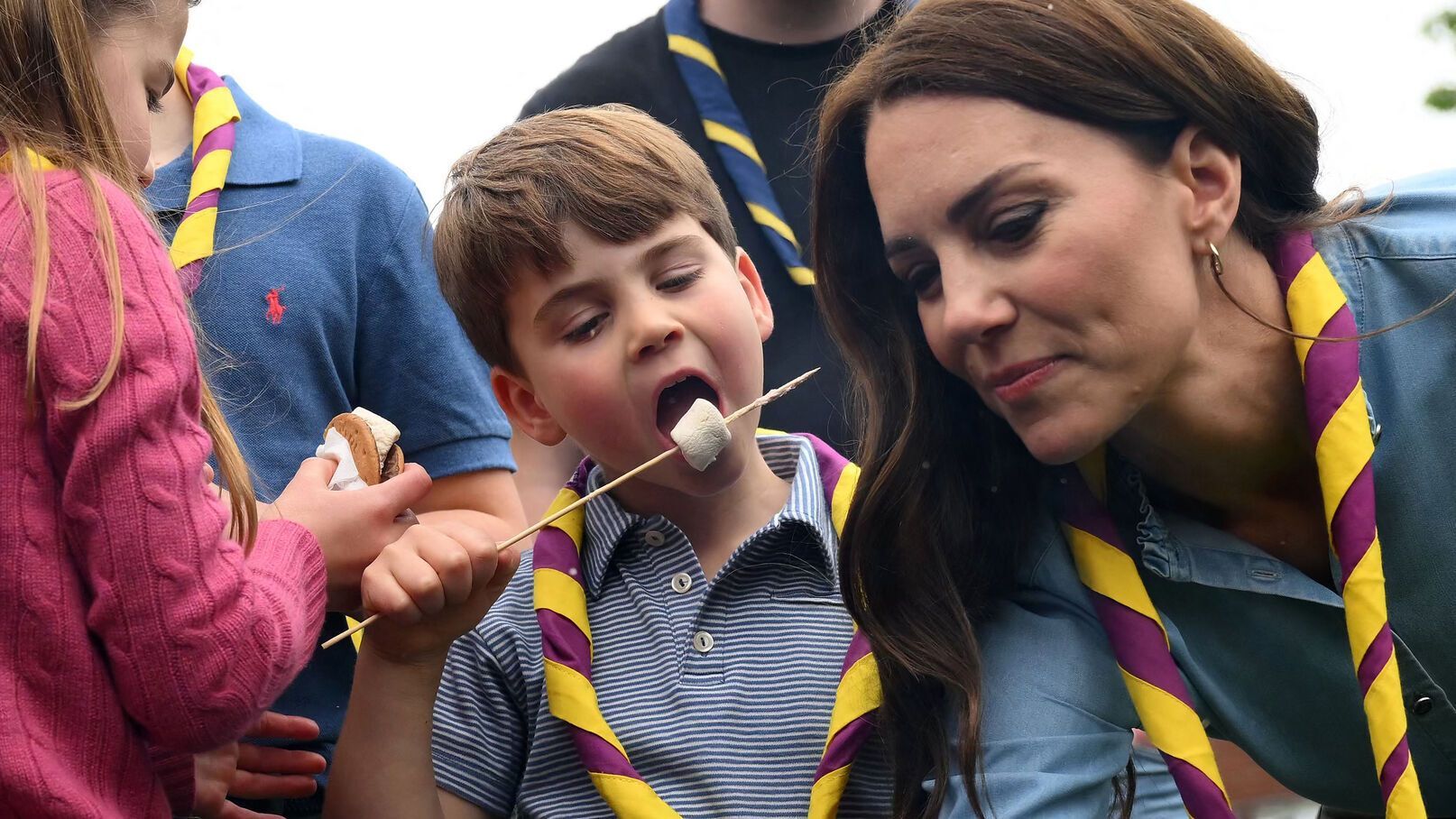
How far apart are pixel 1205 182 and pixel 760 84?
4.08ft

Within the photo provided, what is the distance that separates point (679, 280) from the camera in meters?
2.47

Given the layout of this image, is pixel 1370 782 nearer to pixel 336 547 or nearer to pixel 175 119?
pixel 336 547

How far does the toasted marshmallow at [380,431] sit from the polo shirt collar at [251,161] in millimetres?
585

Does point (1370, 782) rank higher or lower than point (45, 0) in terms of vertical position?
lower

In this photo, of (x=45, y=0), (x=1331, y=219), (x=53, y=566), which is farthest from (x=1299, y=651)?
(x=45, y=0)

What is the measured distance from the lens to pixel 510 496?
273 centimetres

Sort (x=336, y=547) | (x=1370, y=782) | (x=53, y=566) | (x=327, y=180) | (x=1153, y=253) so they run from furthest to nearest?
(x=327, y=180)
(x=1370, y=782)
(x=336, y=547)
(x=1153, y=253)
(x=53, y=566)

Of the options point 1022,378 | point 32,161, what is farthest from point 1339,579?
point 32,161

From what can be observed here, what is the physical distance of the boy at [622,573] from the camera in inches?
90.7

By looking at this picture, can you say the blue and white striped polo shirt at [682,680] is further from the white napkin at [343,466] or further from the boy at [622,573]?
the white napkin at [343,466]

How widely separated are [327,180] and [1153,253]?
4.72 feet

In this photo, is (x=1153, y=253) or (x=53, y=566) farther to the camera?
(x=1153, y=253)

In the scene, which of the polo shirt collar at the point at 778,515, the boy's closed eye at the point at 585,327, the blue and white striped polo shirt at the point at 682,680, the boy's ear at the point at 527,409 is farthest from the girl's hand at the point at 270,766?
the boy's closed eye at the point at 585,327

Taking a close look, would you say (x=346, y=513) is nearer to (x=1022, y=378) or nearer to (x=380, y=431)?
(x=380, y=431)
